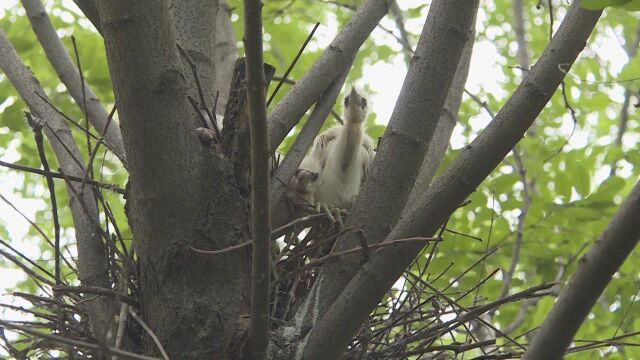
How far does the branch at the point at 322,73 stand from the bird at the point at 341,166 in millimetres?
546

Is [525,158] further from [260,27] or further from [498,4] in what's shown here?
[260,27]

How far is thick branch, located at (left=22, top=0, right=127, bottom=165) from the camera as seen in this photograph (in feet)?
12.3

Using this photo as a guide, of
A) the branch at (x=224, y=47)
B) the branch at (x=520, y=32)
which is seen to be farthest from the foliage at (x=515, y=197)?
the branch at (x=520, y=32)

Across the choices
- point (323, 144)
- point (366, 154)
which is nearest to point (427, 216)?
point (366, 154)

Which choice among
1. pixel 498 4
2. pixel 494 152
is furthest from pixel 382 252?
pixel 498 4

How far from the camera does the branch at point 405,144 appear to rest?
2.86 metres

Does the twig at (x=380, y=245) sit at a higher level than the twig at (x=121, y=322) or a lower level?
higher

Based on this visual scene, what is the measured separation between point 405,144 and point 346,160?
1287mm

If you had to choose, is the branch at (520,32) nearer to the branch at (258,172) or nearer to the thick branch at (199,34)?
the thick branch at (199,34)

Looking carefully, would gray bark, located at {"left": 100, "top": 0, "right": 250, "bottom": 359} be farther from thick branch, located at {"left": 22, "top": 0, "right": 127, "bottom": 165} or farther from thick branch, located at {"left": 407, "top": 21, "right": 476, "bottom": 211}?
thick branch, located at {"left": 22, "top": 0, "right": 127, "bottom": 165}

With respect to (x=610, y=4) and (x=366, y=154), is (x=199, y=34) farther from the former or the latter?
(x=610, y=4)

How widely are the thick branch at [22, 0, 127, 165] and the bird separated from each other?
0.97m

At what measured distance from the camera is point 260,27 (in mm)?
2039

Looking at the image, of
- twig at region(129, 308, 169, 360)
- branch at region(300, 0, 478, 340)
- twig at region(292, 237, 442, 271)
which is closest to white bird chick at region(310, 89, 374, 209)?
branch at region(300, 0, 478, 340)
